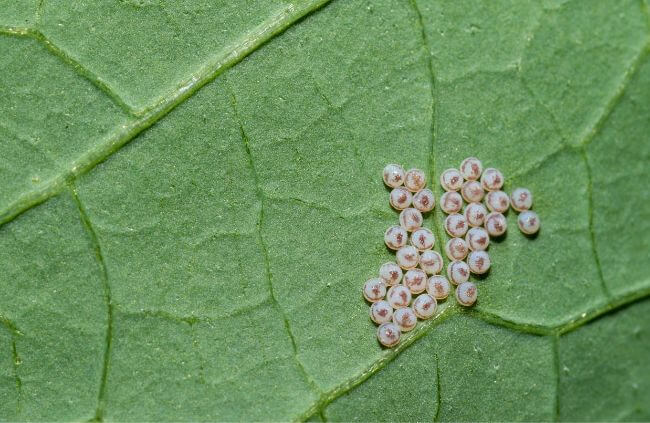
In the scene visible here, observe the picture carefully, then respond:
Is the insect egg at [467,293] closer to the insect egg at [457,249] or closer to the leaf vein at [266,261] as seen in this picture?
the insect egg at [457,249]

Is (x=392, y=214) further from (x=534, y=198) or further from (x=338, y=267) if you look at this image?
(x=534, y=198)

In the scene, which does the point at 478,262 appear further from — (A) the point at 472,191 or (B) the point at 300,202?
(B) the point at 300,202

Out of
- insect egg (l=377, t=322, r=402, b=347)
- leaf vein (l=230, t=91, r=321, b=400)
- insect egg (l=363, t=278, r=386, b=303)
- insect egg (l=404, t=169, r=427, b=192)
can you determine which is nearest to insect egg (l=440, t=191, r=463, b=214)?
insect egg (l=404, t=169, r=427, b=192)

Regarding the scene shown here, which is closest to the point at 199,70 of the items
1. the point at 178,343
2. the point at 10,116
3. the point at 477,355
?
the point at 10,116

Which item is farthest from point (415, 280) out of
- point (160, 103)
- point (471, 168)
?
point (160, 103)

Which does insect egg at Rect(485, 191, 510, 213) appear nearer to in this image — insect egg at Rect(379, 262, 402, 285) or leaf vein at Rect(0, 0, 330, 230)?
insect egg at Rect(379, 262, 402, 285)

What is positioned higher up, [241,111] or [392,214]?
[241,111]

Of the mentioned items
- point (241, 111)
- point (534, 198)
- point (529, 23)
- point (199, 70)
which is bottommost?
point (534, 198)
